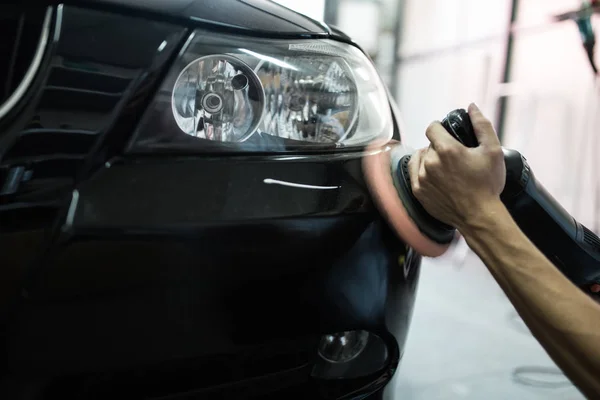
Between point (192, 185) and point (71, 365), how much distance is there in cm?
24

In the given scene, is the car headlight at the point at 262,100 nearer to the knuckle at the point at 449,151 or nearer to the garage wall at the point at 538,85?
the knuckle at the point at 449,151

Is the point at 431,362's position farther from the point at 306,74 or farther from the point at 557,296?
the point at 306,74

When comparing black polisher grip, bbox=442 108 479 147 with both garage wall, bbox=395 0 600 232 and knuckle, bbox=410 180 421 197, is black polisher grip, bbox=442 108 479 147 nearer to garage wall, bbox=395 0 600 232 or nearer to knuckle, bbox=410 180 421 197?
knuckle, bbox=410 180 421 197

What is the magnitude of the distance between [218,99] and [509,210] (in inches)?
20.0

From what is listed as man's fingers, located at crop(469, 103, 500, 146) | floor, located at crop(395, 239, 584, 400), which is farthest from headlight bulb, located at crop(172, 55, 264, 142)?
floor, located at crop(395, 239, 584, 400)

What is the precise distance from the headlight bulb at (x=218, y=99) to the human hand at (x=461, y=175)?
25 cm

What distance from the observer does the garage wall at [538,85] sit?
2.51 metres

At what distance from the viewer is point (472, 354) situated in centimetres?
162

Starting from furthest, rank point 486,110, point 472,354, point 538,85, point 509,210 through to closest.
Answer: point 486,110, point 538,85, point 472,354, point 509,210

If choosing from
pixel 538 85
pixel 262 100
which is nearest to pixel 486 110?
pixel 538 85

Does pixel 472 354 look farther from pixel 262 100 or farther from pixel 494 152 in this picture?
pixel 262 100

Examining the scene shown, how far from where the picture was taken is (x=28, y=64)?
53 centimetres

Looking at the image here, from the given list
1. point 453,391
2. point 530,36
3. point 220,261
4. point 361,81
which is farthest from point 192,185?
point 530,36

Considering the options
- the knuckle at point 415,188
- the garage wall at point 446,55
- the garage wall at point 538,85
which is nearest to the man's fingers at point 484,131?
the knuckle at point 415,188
